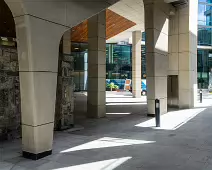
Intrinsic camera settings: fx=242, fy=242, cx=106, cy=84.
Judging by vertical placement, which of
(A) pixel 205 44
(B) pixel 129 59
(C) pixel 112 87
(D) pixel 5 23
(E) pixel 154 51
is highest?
(A) pixel 205 44

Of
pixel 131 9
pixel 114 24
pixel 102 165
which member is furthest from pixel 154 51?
pixel 114 24

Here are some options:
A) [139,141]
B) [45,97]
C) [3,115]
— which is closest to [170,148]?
[139,141]

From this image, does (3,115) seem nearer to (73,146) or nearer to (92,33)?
(73,146)

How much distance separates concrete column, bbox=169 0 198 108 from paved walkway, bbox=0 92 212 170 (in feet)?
23.7

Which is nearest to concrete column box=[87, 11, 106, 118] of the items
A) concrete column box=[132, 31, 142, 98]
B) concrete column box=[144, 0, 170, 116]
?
A: concrete column box=[144, 0, 170, 116]

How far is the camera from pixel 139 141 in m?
8.37

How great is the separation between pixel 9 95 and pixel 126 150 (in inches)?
185

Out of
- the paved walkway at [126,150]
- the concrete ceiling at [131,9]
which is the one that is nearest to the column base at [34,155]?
the paved walkway at [126,150]

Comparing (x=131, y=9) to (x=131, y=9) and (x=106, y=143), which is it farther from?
(x=106, y=143)

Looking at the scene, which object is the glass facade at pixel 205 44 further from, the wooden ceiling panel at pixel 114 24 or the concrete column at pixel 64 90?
the concrete column at pixel 64 90

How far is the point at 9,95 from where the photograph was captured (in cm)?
881

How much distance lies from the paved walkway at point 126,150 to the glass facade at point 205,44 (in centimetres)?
3720

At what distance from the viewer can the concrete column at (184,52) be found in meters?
17.6

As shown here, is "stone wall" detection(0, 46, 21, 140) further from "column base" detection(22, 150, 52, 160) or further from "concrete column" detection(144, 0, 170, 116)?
"concrete column" detection(144, 0, 170, 116)
